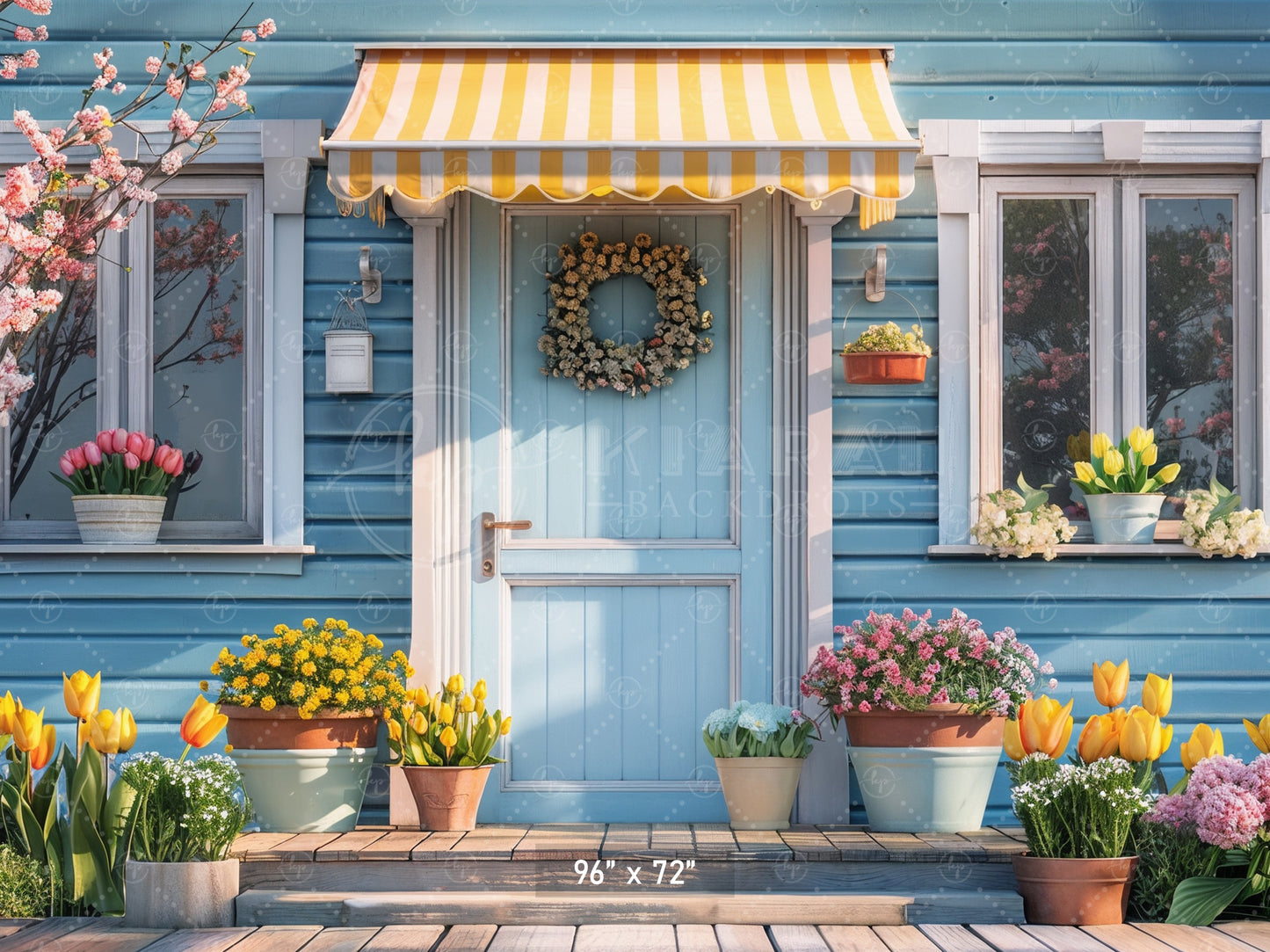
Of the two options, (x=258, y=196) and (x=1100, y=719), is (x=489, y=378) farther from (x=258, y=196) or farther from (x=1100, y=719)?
(x=1100, y=719)

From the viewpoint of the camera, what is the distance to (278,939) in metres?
3.86

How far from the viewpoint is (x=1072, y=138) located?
5082 millimetres

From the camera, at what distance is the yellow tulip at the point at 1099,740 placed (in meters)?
4.29

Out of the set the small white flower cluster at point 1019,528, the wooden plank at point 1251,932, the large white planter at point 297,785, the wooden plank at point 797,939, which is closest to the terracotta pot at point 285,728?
the large white planter at point 297,785

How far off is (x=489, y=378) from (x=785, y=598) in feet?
4.62

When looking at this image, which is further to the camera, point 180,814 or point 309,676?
point 309,676

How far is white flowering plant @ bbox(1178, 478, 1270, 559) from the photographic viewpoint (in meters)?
4.88

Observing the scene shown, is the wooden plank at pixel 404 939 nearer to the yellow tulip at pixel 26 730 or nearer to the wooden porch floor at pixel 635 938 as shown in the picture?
the wooden porch floor at pixel 635 938

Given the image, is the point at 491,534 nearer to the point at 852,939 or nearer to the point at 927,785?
the point at 927,785

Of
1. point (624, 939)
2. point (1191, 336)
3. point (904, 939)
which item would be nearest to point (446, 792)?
point (624, 939)

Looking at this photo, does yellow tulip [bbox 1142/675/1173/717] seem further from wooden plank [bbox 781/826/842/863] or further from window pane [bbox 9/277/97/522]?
window pane [bbox 9/277/97/522]

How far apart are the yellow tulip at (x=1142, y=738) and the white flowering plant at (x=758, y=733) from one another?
1024 millimetres

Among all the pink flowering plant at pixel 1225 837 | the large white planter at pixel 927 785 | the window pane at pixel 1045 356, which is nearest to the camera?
the pink flowering plant at pixel 1225 837

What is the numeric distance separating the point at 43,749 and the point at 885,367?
10.4 ft
